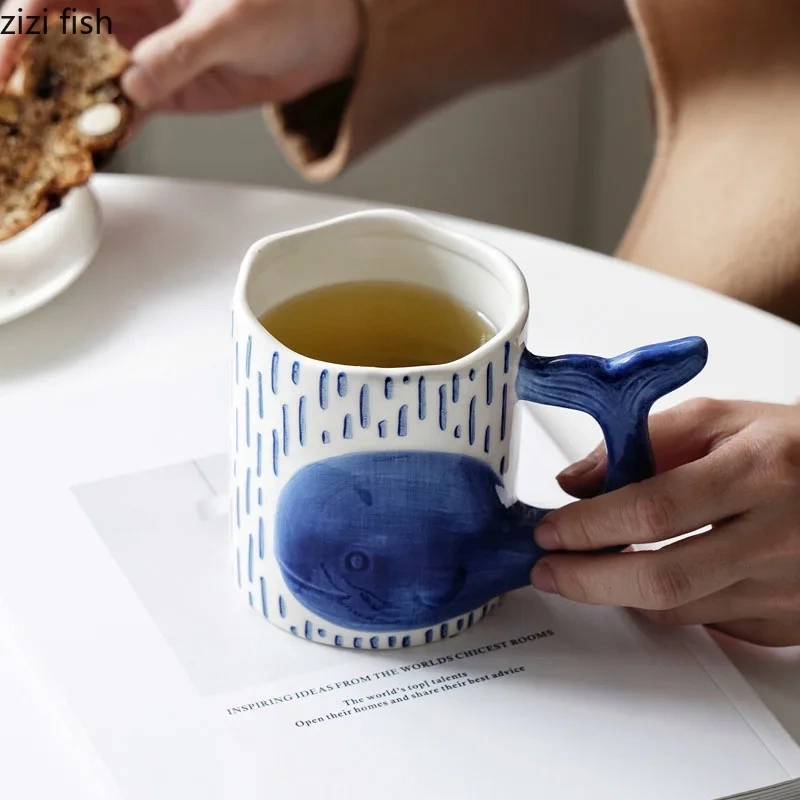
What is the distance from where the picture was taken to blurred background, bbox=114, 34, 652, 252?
1604 millimetres

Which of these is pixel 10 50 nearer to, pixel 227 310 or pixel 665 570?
pixel 227 310

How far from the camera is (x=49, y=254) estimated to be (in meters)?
0.74

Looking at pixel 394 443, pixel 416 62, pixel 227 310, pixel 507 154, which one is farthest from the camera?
pixel 507 154

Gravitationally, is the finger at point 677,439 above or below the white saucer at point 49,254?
above

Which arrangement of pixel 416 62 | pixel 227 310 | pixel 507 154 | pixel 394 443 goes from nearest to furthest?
pixel 394 443
pixel 227 310
pixel 416 62
pixel 507 154

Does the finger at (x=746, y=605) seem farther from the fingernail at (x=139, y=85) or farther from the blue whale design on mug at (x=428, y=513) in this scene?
the fingernail at (x=139, y=85)

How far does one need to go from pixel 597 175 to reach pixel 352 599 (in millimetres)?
1347

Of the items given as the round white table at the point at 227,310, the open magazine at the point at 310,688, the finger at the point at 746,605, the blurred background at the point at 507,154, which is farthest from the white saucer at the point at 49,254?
the blurred background at the point at 507,154

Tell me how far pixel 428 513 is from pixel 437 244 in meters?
0.11

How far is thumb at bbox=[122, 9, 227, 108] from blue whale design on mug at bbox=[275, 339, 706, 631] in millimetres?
399

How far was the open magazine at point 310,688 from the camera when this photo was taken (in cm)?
47

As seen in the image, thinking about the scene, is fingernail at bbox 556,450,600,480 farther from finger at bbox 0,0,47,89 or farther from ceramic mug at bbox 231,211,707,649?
finger at bbox 0,0,47,89

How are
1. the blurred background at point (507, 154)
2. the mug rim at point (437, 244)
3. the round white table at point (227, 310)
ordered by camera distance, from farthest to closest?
the blurred background at point (507, 154), the round white table at point (227, 310), the mug rim at point (437, 244)

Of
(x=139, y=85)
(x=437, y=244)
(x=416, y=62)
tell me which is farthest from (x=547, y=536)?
(x=416, y=62)
